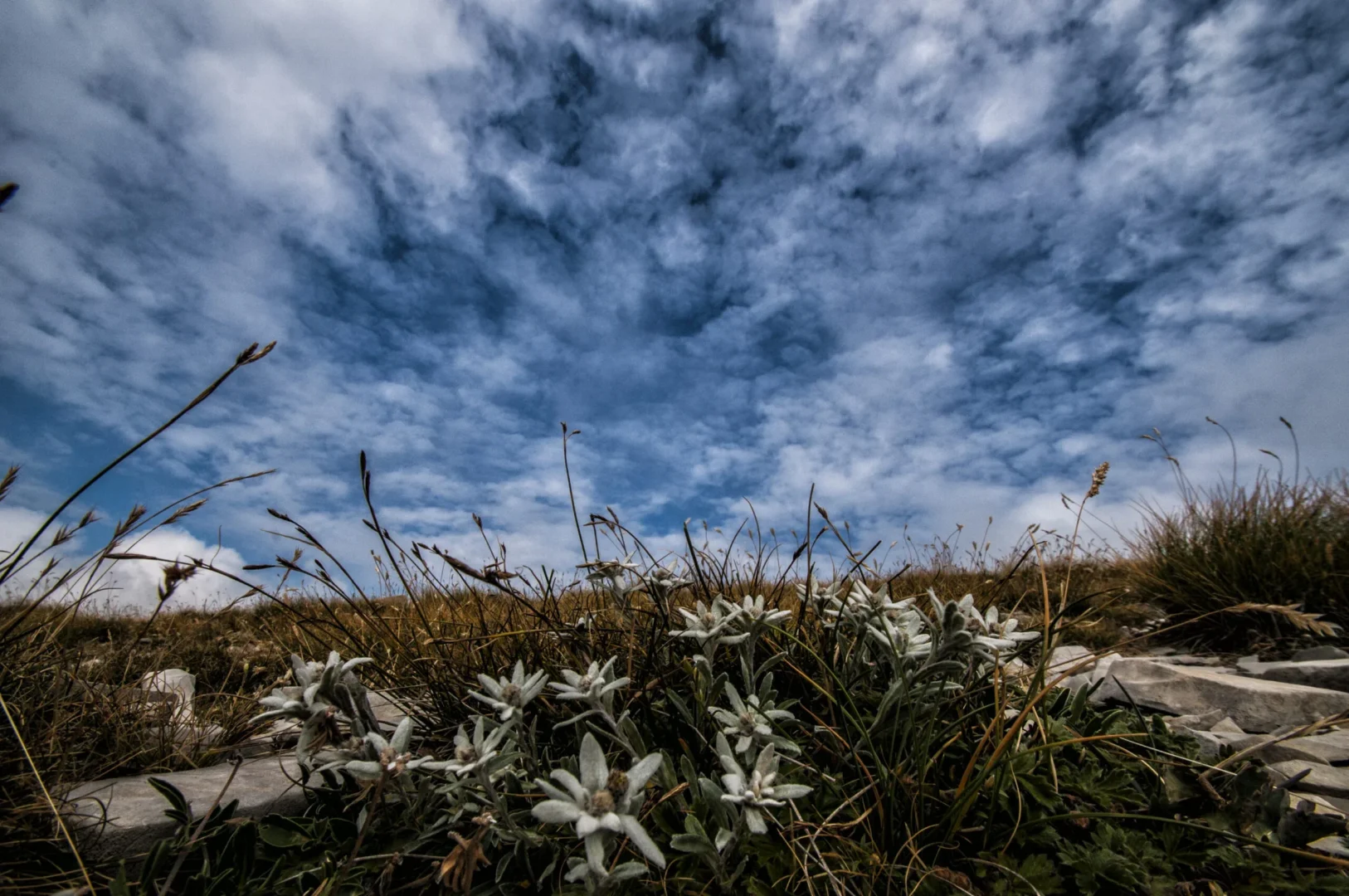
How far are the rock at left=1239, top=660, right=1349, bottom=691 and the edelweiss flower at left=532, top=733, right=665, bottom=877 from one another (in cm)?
492

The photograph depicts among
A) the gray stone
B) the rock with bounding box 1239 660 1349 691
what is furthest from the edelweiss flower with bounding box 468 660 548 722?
the rock with bounding box 1239 660 1349 691

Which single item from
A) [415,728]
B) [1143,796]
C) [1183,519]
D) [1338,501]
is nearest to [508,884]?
[415,728]

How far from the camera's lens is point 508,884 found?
6.72 ft

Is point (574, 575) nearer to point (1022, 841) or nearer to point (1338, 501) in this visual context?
point (1022, 841)

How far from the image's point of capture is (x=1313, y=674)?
448 cm

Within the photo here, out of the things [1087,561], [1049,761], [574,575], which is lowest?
[1049,761]

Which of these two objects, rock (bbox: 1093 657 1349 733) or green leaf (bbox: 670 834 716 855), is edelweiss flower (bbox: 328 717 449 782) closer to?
green leaf (bbox: 670 834 716 855)

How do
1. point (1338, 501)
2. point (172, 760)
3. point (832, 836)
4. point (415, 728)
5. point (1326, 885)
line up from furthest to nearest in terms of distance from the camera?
point (1338, 501) < point (172, 760) < point (415, 728) < point (832, 836) < point (1326, 885)

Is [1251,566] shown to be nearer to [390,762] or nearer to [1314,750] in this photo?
[1314,750]

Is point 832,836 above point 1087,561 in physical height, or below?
below

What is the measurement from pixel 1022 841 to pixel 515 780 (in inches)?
67.1

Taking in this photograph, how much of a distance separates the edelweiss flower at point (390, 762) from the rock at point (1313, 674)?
532cm

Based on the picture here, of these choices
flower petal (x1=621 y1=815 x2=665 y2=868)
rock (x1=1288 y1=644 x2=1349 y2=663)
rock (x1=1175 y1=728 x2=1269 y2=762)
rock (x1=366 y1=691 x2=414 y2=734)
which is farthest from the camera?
rock (x1=1288 y1=644 x2=1349 y2=663)

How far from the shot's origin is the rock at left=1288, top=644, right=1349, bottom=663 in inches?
202
